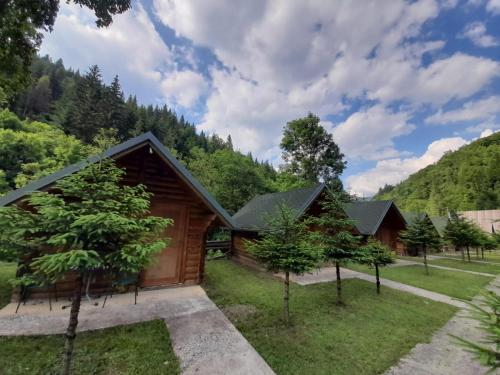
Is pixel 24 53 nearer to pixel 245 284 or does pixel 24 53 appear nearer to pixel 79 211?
pixel 79 211

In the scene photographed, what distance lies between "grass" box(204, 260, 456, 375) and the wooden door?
140 cm

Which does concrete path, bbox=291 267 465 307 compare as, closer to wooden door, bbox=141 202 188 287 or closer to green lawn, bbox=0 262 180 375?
wooden door, bbox=141 202 188 287

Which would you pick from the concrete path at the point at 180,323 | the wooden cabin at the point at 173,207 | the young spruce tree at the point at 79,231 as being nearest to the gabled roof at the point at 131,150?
the wooden cabin at the point at 173,207

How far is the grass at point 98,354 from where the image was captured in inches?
154

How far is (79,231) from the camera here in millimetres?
3270

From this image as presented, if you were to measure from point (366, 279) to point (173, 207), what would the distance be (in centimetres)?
1031

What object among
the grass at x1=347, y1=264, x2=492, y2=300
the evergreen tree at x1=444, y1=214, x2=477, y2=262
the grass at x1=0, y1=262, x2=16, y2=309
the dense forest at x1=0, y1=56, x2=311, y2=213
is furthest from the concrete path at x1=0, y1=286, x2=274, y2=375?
the evergreen tree at x1=444, y1=214, x2=477, y2=262

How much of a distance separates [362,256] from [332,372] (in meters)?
4.40

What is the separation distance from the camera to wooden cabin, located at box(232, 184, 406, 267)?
44.0ft

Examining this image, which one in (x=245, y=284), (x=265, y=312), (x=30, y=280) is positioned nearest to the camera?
(x=30, y=280)

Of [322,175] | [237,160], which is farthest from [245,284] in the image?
[322,175]

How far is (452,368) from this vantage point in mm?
4574

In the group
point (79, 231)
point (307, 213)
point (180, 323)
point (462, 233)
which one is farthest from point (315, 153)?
point (79, 231)

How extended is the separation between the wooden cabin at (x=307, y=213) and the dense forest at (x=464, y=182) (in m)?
26.0
